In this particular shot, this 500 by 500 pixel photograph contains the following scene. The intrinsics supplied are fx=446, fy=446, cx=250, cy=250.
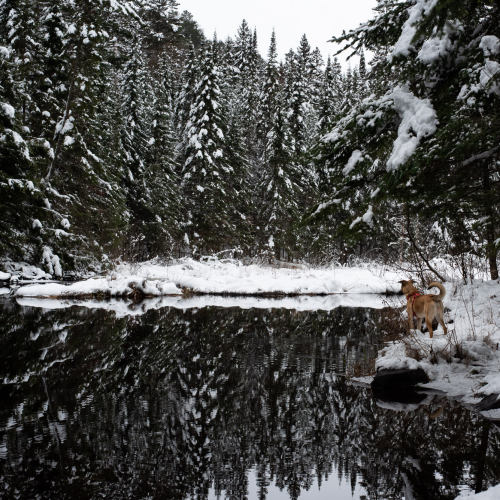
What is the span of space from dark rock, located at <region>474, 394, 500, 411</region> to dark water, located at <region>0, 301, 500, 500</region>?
16cm

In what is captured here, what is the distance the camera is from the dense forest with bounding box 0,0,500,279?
5324 mm

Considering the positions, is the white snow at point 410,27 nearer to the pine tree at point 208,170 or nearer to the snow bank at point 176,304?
the snow bank at point 176,304

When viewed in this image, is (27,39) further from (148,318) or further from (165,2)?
(165,2)

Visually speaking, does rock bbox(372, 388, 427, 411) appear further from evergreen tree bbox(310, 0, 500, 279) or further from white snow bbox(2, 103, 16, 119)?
white snow bbox(2, 103, 16, 119)

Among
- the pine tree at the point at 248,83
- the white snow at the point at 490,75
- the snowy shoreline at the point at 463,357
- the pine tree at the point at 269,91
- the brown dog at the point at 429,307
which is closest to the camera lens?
the white snow at the point at 490,75

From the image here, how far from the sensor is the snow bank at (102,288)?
16.5m

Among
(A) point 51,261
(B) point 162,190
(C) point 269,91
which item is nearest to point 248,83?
(C) point 269,91

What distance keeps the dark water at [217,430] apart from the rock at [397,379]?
0.36m

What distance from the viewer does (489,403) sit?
4.55 meters

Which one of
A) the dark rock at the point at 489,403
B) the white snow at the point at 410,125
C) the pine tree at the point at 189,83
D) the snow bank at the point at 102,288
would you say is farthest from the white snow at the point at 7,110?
the pine tree at the point at 189,83

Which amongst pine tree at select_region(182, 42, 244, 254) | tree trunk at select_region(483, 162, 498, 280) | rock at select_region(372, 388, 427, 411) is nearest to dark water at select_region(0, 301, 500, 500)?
rock at select_region(372, 388, 427, 411)

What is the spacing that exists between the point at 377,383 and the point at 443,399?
84 centimetres

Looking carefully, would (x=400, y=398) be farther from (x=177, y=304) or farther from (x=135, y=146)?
(x=135, y=146)

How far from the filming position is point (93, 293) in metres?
16.7
